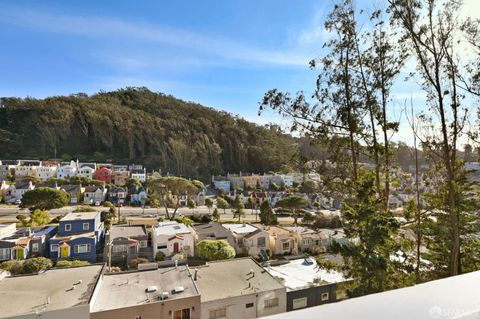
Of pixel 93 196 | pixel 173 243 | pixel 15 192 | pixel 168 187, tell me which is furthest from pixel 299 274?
pixel 15 192

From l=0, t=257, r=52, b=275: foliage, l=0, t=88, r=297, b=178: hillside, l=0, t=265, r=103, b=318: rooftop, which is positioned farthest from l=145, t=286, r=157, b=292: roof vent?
l=0, t=88, r=297, b=178: hillside

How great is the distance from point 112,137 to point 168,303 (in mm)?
64562

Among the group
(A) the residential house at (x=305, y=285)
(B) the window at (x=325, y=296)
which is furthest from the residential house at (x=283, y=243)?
(B) the window at (x=325, y=296)

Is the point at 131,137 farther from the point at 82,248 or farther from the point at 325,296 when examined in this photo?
the point at 325,296

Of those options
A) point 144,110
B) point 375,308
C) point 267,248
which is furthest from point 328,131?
point 144,110

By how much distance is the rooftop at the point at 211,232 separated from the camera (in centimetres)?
1565

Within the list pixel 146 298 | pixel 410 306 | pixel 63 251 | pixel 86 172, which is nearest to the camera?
pixel 410 306

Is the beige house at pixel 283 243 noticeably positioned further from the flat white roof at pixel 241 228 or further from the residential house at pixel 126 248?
the residential house at pixel 126 248

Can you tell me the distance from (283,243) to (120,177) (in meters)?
33.0

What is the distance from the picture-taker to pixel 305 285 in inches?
330

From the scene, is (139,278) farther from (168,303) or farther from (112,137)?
(112,137)

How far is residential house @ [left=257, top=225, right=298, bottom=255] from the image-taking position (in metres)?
15.8

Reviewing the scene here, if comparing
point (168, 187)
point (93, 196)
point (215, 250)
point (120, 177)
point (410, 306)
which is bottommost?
point (215, 250)

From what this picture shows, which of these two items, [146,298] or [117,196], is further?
[117,196]
